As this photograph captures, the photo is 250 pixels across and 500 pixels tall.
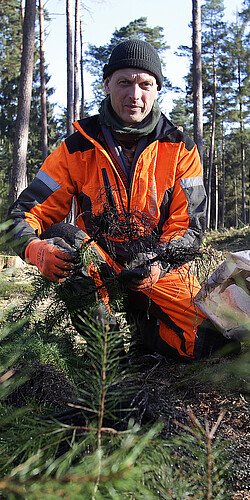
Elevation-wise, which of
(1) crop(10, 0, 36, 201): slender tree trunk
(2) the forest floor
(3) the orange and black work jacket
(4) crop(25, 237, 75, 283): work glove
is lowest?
(2) the forest floor

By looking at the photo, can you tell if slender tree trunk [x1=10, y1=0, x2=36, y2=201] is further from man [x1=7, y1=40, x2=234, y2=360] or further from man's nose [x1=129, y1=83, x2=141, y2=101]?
man's nose [x1=129, y1=83, x2=141, y2=101]

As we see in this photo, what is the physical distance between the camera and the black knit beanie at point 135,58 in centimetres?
291

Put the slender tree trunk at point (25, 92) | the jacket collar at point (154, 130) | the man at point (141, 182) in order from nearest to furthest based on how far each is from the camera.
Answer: the man at point (141, 182) → the jacket collar at point (154, 130) → the slender tree trunk at point (25, 92)

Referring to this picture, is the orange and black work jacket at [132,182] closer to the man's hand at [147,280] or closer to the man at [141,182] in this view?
the man at [141,182]

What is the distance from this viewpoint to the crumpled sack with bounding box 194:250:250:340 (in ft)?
7.18

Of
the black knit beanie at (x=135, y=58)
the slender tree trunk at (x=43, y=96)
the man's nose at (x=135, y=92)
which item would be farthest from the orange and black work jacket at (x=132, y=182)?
the slender tree trunk at (x=43, y=96)

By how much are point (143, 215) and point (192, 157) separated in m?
1.19

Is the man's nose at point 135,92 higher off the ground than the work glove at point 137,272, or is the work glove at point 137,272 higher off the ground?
the man's nose at point 135,92

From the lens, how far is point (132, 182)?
285 centimetres

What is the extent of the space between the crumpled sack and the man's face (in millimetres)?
1349

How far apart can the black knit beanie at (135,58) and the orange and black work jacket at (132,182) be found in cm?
40

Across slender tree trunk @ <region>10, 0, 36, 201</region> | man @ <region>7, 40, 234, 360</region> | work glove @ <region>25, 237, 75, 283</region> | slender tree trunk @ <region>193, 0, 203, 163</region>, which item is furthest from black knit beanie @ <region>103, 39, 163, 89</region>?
slender tree trunk @ <region>193, 0, 203, 163</region>

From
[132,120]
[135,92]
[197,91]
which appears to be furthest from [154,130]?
[197,91]

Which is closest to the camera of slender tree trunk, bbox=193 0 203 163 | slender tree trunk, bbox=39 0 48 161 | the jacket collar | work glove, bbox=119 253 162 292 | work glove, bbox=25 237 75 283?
work glove, bbox=25 237 75 283
